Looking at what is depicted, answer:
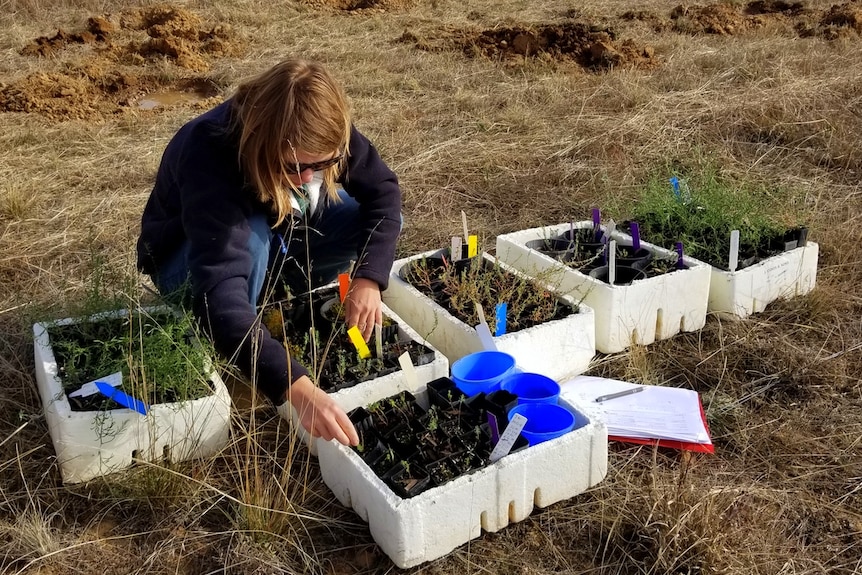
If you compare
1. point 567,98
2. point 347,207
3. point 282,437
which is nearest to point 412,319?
point 347,207

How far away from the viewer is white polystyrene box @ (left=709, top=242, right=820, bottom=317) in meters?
3.07

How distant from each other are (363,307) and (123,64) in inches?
267

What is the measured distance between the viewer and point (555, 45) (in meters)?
7.68

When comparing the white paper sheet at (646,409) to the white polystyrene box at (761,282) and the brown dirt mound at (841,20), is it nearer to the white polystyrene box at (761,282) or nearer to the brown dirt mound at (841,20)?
the white polystyrene box at (761,282)

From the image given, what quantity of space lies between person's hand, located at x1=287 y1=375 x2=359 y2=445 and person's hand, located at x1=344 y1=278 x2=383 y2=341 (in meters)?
0.51

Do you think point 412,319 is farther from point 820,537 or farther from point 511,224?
point 820,537

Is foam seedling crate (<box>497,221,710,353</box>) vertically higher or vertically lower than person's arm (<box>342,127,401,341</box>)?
lower

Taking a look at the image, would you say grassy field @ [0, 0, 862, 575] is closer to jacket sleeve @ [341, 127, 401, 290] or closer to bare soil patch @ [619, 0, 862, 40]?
bare soil patch @ [619, 0, 862, 40]

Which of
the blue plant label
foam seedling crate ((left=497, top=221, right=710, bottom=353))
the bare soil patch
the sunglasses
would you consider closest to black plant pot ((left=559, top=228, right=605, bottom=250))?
foam seedling crate ((left=497, top=221, right=710, bottom=353))

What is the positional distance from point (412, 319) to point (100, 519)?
1.32 metres

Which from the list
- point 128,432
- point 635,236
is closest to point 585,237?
point 635,236

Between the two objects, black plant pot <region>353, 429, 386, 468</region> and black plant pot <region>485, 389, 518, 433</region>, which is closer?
black plant pot <region>353, 429, 386, 468</region>

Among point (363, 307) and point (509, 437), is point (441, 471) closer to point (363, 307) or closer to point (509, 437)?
point (509, 437)

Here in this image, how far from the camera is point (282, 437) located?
2.48 meters
